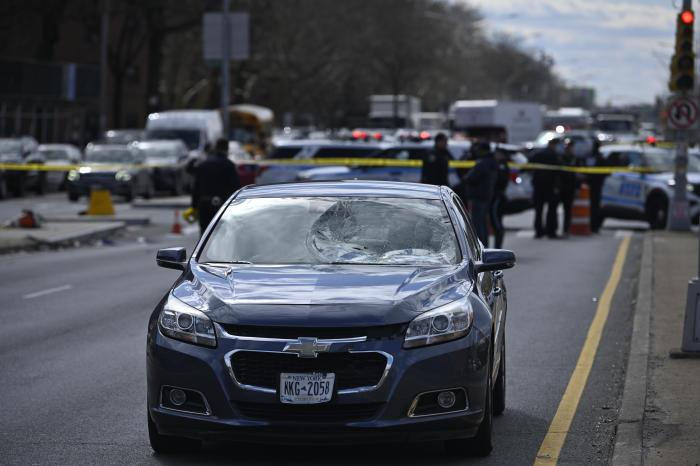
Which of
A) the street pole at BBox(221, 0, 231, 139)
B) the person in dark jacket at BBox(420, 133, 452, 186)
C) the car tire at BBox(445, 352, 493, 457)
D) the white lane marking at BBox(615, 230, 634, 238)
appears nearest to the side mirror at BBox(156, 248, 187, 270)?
the car tire at BBox(445, 352, 493, 457)

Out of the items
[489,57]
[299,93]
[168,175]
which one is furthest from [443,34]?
[168,175]

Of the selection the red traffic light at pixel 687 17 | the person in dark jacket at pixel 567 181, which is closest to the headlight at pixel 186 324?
the red traffic light at pixel 687 17

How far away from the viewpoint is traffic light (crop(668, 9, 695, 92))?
2441cm

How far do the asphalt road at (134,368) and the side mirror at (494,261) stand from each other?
3.31ft

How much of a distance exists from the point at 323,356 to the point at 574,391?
3.70 meters

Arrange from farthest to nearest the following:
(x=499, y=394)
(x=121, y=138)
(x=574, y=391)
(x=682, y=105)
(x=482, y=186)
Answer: (x=121, y=138), (x=682, y=105), (x=482, y=186), (x=574, y=391), (x=499, y=394)

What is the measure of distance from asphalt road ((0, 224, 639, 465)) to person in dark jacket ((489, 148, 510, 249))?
54 cm

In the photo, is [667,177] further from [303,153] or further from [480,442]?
[480,442]

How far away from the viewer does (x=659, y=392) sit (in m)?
10.3

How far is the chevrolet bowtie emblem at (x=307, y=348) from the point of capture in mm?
7531

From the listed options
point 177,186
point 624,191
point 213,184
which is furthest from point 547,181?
point 177,186

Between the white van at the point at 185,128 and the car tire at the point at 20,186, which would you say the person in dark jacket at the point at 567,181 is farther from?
the white van at the point at 185,128

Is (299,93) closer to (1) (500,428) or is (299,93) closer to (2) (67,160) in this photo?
(2) (67,160)

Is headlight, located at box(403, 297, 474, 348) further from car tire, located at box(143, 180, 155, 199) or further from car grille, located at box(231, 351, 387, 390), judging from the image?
car tire, located at box(143, 180, 155, 199)
